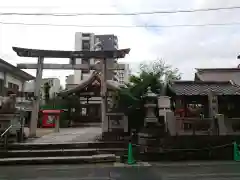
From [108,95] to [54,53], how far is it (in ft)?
15.1

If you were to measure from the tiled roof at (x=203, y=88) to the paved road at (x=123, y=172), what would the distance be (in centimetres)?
942

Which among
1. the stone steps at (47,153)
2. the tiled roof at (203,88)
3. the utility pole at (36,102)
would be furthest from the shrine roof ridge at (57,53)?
the stone steps at (47,153)

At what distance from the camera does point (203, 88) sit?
2153cm

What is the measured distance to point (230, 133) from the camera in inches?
534

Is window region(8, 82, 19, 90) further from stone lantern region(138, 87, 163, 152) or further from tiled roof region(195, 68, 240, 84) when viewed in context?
tiled roof region(195, 68, 240, 84)

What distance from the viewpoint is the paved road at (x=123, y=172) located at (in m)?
8.84

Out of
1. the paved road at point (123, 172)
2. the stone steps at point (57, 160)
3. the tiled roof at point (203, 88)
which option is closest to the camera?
the paved road at point (123, 172)

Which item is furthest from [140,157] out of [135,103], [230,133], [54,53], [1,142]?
[54,53]

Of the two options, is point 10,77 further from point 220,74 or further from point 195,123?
point 220,74

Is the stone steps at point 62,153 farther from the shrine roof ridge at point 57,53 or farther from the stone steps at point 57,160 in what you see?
the shrine roof ridge at point 57,53

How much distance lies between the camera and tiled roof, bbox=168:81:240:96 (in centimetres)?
2031

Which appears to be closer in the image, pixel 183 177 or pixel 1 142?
pixel 183 177

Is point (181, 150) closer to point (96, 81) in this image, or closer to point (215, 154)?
point (215, 154)

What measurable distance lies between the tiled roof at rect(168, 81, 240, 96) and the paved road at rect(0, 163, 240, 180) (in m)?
9.42
